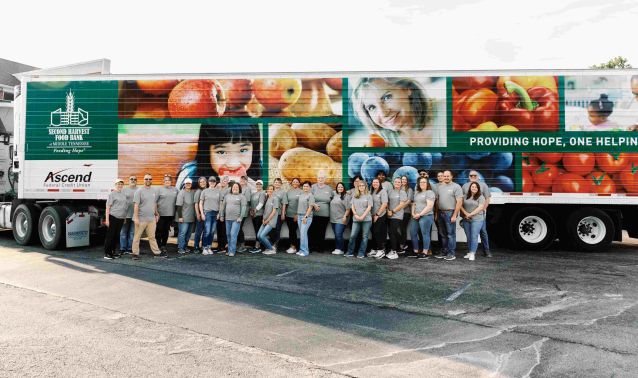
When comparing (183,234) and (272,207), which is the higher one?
(272,207)

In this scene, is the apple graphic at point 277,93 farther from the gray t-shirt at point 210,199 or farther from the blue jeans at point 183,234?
the blue jeans at point 183,234

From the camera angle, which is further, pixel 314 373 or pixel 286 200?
pixel 286 200

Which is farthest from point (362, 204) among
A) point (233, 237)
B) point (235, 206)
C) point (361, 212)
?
point (233, 237)

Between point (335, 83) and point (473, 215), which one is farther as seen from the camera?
point (335, 83)

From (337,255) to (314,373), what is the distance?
5.73 meters

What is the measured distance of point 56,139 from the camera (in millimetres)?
10531

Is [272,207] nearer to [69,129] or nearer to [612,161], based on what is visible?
[69,129]

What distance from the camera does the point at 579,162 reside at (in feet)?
31.1

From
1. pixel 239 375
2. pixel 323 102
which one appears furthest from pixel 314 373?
pixel 323 102

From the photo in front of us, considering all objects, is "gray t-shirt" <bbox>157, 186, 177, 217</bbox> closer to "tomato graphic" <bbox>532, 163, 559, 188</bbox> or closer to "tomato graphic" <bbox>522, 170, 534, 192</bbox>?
"tomato graphic" <bbox>522, 170, 534, 192</bbox>

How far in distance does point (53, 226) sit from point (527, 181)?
34.7 feet

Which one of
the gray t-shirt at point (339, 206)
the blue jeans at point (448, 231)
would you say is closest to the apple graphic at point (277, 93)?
the gray t-shirt at point (339, 206)

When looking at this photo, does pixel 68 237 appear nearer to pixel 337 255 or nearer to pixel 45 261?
pixel 45 261

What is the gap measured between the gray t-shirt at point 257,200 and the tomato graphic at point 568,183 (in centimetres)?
613
